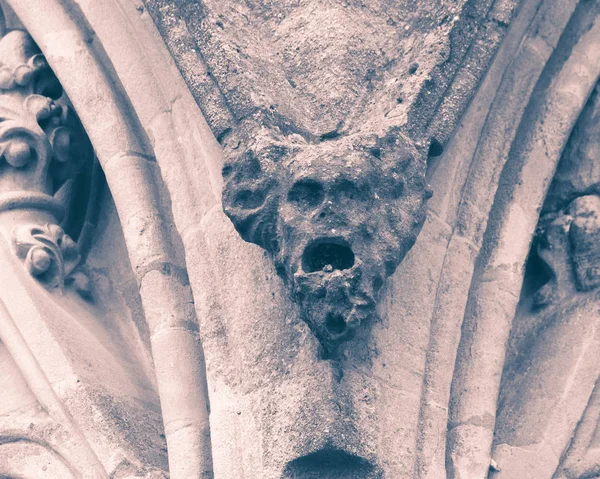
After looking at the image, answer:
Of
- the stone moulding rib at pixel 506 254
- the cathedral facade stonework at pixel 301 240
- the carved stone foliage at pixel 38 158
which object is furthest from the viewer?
the carved stone foliage at pixel 38 158

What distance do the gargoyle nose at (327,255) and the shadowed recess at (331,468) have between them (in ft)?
1.40

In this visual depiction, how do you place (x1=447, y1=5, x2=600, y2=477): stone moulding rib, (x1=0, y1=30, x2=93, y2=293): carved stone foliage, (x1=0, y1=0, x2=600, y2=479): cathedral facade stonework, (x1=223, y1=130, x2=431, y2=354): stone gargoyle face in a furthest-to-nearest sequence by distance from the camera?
1. (x1=0, y1=30, x2=93, y2=293): carved stone foliage
2. (x1=447, y1=5, x2=600, y2=477): stone moulding rib
3. (x1=0, y1=0, x2=600, y2=479): cathedral facade stonework
4. (x1=223, y1=130, x2=431, y2=354): stone gargoyle face

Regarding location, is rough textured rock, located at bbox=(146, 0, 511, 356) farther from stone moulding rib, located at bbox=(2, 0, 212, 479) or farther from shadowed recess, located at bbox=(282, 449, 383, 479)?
stone moulding rib, located at bbox=(2, 0, 212, 479)

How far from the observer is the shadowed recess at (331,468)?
3.69 metres

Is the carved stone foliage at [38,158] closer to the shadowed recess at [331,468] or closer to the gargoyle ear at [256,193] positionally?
the gargoyle ear at [256,193]

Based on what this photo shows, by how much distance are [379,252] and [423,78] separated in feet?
1.77

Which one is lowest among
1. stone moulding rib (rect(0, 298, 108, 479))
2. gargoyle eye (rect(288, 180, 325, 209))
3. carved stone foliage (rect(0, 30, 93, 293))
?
stone moulding rib (rect(0, 298, 108, 479))

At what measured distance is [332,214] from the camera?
3.67 metres

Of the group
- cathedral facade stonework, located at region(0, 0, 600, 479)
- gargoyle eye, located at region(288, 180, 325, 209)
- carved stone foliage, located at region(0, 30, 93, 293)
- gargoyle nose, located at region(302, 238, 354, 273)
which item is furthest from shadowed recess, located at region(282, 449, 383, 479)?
carved stone foliage, located at region(0, 30, 93, 293)

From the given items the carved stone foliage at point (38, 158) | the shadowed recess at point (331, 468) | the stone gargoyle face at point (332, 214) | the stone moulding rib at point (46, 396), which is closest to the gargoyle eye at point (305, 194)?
the stone gargoyle face at point (332, 214)

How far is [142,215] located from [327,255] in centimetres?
81

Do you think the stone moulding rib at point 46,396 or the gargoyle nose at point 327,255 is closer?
the gargoyle nose at point 327,255

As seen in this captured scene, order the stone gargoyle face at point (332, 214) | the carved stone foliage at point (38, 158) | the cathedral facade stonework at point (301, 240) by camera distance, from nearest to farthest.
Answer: the stone gargoyle face at point (332, 214) < the cathedral facade stonework at point (301, 240) < the carved stone foliage at point (38, 158)

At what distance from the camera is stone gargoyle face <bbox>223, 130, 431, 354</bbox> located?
3.66 metres
